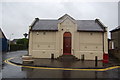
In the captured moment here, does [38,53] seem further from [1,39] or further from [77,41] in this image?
[1,39]

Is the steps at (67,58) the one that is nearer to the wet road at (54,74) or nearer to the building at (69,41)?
the building at (69,41)

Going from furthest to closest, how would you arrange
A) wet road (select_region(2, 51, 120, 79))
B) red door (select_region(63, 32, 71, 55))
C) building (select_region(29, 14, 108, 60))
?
red door (select_region(63, 32, 71, 55)) < building (select_region(29, 14, 108, 60)) < wet road (select_region(2, 51, 120, 79))

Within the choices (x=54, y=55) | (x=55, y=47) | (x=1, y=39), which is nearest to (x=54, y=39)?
(x=55, y=47)

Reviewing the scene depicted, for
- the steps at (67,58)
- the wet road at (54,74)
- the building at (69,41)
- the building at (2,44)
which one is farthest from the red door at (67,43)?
the building at (2,44)

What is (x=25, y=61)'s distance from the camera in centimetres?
1173

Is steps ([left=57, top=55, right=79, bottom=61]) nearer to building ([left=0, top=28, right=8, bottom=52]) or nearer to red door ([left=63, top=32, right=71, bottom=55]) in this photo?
red door ([left=63, top=32, right=71, bottom=55])

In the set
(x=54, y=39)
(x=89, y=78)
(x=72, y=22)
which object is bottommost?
(x=89, y=78)

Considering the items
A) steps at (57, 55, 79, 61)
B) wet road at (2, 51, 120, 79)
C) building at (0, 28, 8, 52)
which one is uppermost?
building at (0, 28, 8, 52)

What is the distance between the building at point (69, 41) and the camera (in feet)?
52.0

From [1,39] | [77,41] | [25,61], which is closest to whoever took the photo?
[25,61]

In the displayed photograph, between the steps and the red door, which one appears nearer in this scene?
the steps

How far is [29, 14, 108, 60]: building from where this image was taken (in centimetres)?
1584

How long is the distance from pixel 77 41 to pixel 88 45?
1.77 metres

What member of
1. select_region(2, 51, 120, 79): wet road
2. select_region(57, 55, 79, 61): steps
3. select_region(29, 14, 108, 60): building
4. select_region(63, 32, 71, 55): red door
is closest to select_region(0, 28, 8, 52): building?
select_region(29, 14, 108, 60): building
